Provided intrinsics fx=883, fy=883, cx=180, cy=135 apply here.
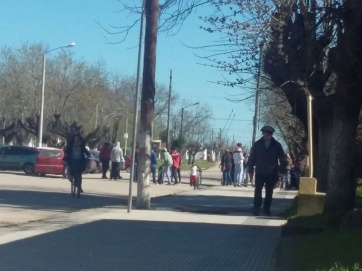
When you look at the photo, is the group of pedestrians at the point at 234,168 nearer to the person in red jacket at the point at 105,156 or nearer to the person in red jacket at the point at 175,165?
the person in red jacket at the point at 175,165

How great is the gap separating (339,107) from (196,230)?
3.26 metres

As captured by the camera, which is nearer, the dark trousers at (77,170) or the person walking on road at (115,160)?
the dark trousers at (77,170)

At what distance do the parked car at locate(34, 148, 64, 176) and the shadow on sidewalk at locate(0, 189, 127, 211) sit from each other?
48.0 feet

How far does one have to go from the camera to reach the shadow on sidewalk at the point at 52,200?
818 inches

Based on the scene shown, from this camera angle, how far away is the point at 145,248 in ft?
41.1

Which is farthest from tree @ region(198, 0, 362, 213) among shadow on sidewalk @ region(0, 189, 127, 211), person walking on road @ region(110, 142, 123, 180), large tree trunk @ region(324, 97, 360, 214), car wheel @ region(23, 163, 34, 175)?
car wheel @ region(23, 163, 34, 175)

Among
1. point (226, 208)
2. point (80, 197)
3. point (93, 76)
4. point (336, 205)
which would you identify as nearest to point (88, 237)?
point (336, 205)

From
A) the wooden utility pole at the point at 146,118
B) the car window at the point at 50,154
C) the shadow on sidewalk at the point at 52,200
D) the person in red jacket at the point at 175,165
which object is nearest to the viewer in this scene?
the wooden utility pole at the point at 146,118

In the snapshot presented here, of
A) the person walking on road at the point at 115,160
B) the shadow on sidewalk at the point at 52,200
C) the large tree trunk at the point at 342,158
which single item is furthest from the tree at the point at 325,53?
the person walking on road at the point at 115,160

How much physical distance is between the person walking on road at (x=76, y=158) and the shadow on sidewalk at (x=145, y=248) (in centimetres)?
802

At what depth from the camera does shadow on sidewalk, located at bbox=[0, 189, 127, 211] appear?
68.1 feet

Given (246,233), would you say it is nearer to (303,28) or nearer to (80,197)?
(303,28)

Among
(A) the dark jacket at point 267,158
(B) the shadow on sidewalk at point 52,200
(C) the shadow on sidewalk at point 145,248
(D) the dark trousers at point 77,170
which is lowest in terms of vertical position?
(C) the shadow on sidewalk at point 145,248

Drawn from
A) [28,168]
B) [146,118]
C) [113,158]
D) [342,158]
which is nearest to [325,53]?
[342,158]
